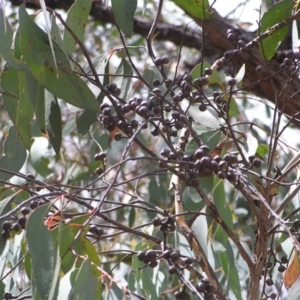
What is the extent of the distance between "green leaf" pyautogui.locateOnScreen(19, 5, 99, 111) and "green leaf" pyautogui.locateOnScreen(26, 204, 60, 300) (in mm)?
205

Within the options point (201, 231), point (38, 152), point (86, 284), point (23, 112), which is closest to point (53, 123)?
point (23, 112)

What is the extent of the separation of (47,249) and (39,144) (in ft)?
4.05

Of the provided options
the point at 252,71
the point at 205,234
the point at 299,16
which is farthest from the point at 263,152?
the point at 252,71

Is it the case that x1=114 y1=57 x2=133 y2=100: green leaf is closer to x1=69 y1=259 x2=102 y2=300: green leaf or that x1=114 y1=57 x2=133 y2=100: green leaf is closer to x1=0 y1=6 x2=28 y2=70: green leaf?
x1=0 y1=6 x2=28 y2=70: green leaf

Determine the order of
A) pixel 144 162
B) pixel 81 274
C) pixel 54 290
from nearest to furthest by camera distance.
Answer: pixel 54 290, pixel 81 274, pixel 144 162

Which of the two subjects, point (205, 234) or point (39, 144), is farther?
point (39, 144)

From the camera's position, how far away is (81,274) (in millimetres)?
1078

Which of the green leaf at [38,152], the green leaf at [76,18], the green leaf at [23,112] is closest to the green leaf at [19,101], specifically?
the green leaf at [23,112]

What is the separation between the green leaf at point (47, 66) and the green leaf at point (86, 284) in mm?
275

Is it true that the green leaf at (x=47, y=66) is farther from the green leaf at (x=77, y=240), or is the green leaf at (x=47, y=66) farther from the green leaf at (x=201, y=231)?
the green leaf at (x=201, y=231)

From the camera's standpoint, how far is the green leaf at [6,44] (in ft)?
3.68

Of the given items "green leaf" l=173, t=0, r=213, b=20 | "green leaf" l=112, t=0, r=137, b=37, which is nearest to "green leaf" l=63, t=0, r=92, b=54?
"green leaf" l=112, t=0, r=137, b=37

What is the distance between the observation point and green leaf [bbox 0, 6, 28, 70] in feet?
3.68

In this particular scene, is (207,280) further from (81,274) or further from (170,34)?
(170,34)
